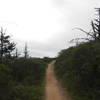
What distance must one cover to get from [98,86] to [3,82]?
6.57 m

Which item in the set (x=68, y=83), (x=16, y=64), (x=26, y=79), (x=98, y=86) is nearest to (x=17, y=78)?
(x=26, y=79)

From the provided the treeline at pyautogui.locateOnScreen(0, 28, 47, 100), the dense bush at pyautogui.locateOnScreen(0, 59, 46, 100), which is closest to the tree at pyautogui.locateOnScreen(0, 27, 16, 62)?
the treeline at pyautogui.locateOnScreen(0, 28, 47, 100)

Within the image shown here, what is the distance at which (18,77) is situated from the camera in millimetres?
23453

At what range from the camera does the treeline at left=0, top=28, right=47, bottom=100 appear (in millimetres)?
14988

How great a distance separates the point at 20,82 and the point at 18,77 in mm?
2063

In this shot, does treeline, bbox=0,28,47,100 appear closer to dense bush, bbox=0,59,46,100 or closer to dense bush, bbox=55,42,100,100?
dense bush, bbox=0,59,46,100

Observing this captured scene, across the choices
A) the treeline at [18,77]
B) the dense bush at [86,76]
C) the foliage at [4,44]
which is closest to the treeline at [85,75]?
the dense bush at [86,76]

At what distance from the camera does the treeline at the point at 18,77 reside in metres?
15.0

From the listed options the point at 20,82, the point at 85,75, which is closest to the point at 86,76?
the point at 85,75

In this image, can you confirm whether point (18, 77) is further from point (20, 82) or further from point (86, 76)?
point (86, 76)

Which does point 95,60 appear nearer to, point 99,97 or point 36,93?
point 99,97

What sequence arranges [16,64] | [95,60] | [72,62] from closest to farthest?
[95,60] → [72,62] → [16,64]

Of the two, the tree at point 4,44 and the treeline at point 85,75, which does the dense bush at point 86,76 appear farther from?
the tree at point 4,44

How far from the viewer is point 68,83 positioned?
1914cm
